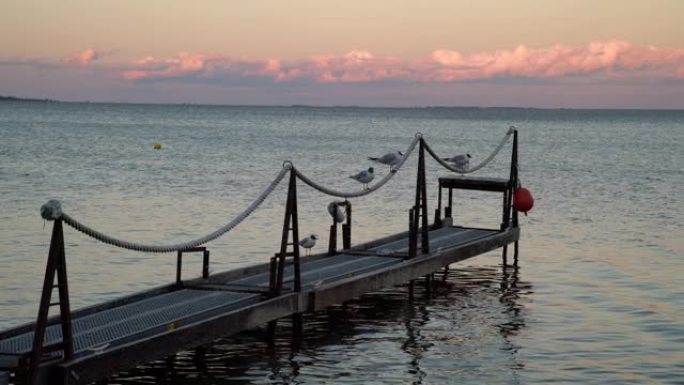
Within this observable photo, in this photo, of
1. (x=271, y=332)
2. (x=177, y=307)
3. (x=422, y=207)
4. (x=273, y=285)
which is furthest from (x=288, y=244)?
(x=422, y=207)

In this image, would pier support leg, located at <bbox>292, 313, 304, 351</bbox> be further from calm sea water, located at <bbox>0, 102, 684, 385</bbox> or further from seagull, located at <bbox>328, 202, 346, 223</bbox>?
seagull, located at <bbox>328, 202, 346, 223</bbox>

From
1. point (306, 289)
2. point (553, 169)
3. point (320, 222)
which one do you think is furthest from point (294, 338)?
point (553, 169)

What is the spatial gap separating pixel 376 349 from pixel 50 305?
658cm

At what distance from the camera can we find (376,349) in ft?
55.4

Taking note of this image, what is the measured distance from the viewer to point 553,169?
6875cm

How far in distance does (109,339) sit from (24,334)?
1.10 m

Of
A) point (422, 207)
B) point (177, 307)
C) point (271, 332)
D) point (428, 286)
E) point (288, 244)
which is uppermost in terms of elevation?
point (422, 207)

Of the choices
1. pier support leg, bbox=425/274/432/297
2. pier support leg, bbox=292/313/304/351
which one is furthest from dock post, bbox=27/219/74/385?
pier support leg, bbox=425/274/432/297

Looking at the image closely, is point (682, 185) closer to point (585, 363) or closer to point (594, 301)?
point (594, 301)

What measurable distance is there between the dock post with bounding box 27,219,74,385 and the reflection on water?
2.67 m

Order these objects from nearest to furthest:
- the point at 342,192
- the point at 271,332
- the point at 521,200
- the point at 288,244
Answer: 1. the point at 288,244
2. the point at 271,332
3. the point at 342,192
4. the point at 521,200

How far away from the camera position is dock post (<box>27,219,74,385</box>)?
1123 centimetres

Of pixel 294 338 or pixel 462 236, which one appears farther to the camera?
pixel 462 236

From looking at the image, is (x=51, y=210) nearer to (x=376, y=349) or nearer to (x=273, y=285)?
(x=273, y=285)
